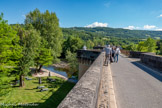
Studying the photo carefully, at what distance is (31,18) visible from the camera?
94.6 ft

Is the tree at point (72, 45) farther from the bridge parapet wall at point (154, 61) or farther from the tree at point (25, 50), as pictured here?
the bridge parapet wall at point (154, 61)

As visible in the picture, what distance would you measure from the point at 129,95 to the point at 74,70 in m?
32.0

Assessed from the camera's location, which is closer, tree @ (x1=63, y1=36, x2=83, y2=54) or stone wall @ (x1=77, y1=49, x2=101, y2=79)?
stone wall @ (x1=77, y1=49, x2=101, y2=79)

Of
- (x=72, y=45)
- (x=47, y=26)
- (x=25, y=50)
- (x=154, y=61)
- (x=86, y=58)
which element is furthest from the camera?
(x=72, y=45)

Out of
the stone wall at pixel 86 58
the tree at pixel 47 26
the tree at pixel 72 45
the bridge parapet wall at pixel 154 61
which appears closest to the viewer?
the bridge parapet wall at pixel 154 61

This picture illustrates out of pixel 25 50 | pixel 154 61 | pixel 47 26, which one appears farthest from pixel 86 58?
pixel 47 26

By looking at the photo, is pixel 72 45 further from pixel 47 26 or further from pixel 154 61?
pixel 154 61

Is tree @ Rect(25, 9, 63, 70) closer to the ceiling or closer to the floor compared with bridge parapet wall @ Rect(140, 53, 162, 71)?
closer to the ceiling

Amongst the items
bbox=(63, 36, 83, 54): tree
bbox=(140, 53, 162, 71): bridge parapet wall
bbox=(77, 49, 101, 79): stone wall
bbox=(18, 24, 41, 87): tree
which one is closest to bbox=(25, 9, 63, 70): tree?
bbox=(18, 24, 41, 87): tree

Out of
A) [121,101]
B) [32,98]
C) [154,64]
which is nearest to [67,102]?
[121,101]

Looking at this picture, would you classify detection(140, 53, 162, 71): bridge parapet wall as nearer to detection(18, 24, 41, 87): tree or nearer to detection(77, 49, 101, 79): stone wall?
detection(77, 49, 101, 79): stone wall

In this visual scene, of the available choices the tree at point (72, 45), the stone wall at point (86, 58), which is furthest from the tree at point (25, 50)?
the tree at point (72, 45)

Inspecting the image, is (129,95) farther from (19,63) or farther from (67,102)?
(19,63)

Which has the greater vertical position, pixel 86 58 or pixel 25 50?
pixel 25 50
